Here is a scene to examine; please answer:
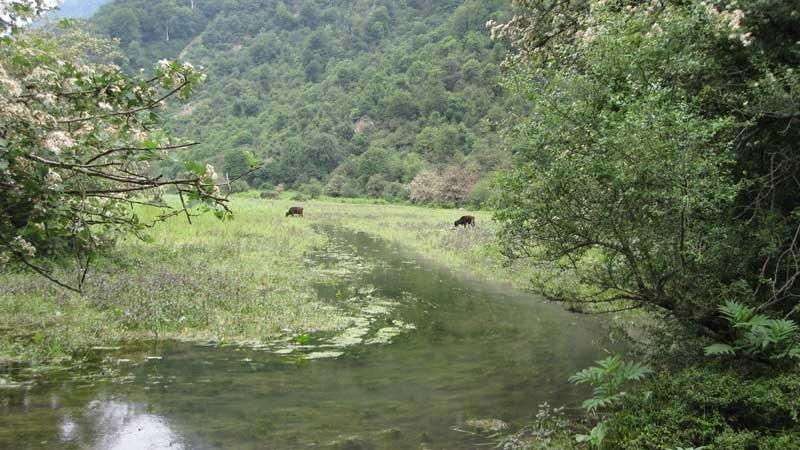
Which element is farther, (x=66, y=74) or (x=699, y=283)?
(x=699, y=283)

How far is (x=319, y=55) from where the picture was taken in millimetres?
128500

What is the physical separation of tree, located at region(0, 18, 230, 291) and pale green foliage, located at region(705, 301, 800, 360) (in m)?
4.50

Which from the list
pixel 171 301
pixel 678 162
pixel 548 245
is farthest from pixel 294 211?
pixel 678 162

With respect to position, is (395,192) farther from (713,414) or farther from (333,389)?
(713,414)

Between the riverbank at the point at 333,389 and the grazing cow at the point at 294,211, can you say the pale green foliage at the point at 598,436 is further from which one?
the grazing cow at the point at 294,211

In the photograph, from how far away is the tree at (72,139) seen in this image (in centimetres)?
372

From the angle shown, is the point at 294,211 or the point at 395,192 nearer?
the point at 294,211

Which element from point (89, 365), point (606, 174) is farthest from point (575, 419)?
point (89, 365)

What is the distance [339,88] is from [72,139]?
366 ft

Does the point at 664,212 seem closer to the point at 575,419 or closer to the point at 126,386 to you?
the point at 575,419

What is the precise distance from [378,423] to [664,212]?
3625 mm

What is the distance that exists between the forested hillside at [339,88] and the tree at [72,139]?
50.8 meters

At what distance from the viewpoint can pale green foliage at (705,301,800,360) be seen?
507cm

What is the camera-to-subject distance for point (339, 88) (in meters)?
112
